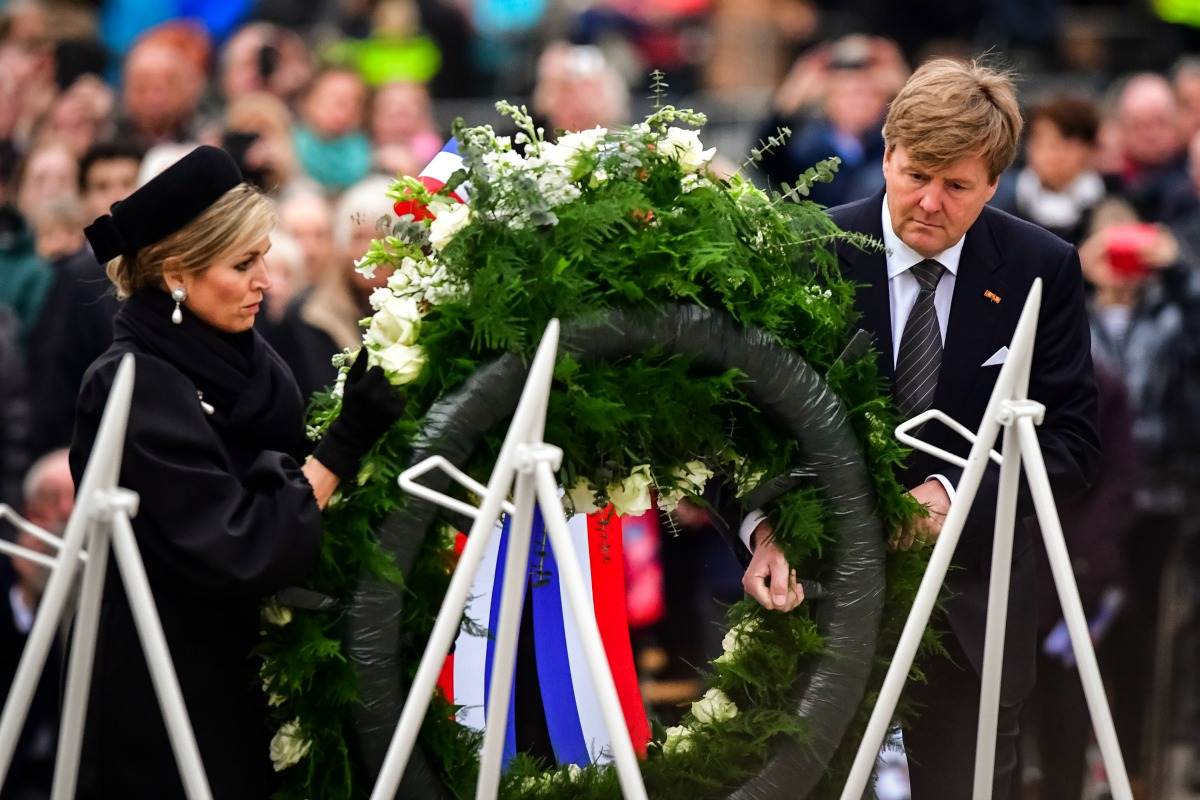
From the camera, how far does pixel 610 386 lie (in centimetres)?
445

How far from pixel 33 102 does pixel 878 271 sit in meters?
7.00

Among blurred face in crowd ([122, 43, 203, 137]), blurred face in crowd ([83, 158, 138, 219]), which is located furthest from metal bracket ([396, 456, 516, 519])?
blurred face in crowd ([122, 43, 203, 137])

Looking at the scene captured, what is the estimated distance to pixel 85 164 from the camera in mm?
7523

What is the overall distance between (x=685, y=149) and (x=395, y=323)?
0.82 metres

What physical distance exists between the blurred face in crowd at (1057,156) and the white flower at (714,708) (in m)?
4.67

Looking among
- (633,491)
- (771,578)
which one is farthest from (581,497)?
(771,578)

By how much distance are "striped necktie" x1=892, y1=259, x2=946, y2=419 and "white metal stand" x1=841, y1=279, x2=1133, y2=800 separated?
21.4 inches

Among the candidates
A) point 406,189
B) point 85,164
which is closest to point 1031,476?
point 406,189

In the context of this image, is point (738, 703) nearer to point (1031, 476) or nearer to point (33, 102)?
point (1031, 476)

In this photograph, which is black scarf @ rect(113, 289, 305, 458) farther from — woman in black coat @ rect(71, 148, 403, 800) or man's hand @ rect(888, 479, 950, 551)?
man's hand @ rect(888, 479, 950, 551)

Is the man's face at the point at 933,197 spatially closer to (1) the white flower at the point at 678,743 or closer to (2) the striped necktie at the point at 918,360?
(2) the striped necktie at the point at 918,360

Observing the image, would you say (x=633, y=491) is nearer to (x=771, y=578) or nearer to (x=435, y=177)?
(x=771, y=578)

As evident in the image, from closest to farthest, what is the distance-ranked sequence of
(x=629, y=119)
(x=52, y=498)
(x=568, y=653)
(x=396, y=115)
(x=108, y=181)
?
(x=568, y=653) → (x=52, y=498) → (x=108, y=181) → (x=396, y=115) → (x=629, y=119)

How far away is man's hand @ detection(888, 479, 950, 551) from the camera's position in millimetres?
4699
